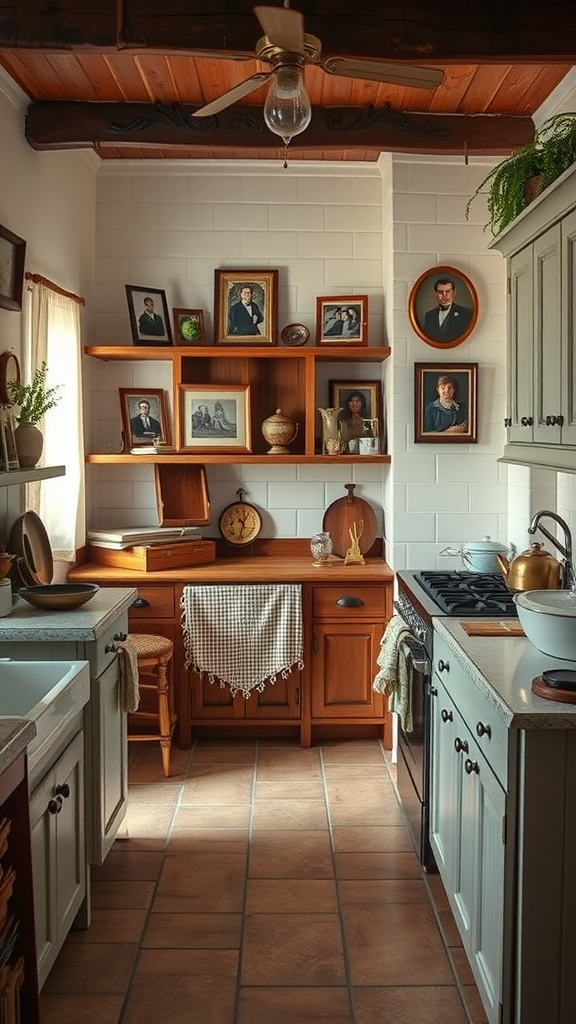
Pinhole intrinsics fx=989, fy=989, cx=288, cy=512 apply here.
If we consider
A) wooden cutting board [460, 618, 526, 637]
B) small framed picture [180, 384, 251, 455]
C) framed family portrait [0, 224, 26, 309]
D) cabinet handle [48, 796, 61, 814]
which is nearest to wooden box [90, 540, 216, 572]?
small framed picture [180, 384, 251, 455]

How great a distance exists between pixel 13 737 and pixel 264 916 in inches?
61.1

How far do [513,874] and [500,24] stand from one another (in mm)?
2609

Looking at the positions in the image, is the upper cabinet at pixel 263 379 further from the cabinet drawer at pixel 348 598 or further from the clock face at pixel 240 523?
the cabinet drawer at pixel 348 598

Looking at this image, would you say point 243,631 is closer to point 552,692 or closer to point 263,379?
point 263,379

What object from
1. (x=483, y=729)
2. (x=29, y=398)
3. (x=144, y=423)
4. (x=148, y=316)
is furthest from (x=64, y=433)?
(x=483, y=729)

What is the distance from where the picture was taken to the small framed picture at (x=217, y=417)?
16.5 feet

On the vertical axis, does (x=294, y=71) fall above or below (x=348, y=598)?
above

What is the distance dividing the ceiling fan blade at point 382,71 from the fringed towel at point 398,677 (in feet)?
6.15

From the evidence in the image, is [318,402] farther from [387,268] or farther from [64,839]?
[64,839]

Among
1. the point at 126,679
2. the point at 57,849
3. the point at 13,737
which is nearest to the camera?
the point at 13,737

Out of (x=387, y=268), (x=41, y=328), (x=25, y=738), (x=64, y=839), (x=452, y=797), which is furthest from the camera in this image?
(x=387, y=268)

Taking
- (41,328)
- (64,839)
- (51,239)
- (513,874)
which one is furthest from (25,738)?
(51,239)

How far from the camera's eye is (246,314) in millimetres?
5082

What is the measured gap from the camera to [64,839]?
274cm
